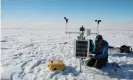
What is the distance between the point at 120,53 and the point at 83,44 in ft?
12.7

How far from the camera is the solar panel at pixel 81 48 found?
634cm

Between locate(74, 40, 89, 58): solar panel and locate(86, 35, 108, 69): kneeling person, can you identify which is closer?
locate(74, 40, 89, 58): solar panel

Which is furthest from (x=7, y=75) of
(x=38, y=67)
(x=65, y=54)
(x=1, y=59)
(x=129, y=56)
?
(x=129, y=56)

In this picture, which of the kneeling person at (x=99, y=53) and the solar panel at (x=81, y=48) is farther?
the kneeling person at (x=99, y=53)

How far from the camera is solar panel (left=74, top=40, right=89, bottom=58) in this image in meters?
6.34

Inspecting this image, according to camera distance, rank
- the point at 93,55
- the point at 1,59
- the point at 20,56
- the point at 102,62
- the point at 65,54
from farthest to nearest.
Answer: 1. the point at 65,54
2. the point at 20,56
3. the point at 1,59
4. the point at 102,62
5. the point at 93,55

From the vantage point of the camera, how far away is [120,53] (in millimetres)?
9633

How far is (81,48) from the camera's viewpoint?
6.40m

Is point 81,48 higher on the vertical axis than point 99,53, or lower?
higher

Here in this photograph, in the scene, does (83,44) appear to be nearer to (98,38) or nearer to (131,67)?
(98,38)

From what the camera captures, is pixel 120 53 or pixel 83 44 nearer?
pixel 83 44

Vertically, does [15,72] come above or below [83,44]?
below

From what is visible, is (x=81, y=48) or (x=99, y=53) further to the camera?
(x=99, y=53)

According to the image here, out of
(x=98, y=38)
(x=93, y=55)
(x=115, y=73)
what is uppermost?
(x=98, y=38)
